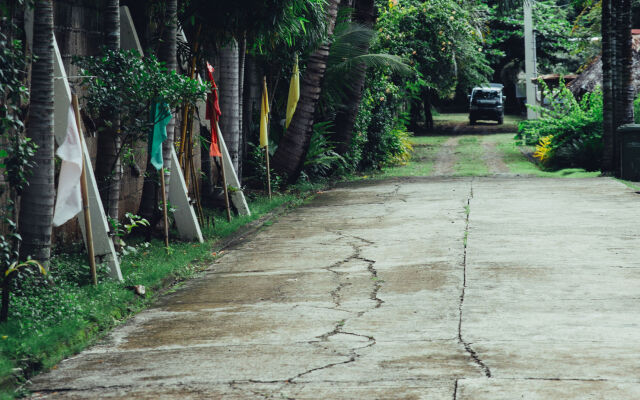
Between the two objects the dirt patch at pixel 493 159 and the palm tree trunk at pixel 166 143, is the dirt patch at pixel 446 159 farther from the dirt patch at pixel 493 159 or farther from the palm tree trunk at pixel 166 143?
the palm tree trunk at pixel 166 143

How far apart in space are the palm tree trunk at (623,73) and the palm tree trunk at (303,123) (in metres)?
6.93

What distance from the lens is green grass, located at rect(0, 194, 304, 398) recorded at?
6363 millimetres

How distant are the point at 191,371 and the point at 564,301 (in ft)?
11.7

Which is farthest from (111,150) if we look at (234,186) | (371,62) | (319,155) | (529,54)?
(529,54)

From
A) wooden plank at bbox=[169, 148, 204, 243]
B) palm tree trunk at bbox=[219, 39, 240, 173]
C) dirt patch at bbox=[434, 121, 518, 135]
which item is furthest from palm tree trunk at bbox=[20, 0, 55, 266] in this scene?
dirt patch at bbox=[434, 121, 518, 135]

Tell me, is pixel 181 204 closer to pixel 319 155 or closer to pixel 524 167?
pixel 319 155

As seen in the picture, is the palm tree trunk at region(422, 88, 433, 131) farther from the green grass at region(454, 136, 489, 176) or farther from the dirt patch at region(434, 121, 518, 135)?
the green grass at region(454, 136, 489, 176)

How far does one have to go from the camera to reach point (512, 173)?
22.0m

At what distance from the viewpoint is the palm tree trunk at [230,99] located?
48.3ft

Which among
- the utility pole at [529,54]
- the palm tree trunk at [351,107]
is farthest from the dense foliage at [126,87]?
the utility pole at [529,54]

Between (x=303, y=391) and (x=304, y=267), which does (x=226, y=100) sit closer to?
(x=304, y=267)

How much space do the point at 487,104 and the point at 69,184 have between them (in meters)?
37.1

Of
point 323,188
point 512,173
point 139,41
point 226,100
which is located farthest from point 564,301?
point 512,173

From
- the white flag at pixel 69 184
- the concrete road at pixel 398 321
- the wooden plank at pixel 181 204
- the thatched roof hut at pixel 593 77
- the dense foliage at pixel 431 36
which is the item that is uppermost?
the dense foliage at pixel 431 36
